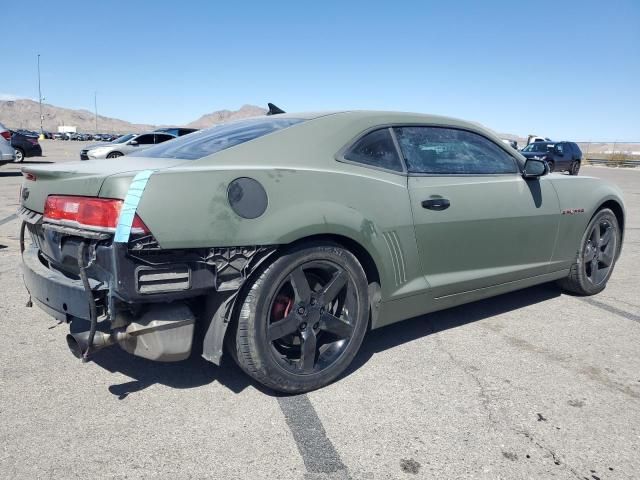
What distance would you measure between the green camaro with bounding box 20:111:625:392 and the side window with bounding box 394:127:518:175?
0.4 inches

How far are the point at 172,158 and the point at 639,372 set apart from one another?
297 centimetres

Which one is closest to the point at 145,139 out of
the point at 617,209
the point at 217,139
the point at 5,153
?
the point at 5,153

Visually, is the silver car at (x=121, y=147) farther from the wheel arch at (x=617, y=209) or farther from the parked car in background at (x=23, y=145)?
the wheel arch at (x=617, y=209)

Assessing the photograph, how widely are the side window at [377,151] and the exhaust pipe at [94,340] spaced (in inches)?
58.4

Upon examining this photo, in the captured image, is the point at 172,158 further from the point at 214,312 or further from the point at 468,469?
the point at 468,469

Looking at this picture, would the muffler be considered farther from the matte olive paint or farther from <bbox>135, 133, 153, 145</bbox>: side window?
<bbox>135, 133, 153, 145</bbox>: side window

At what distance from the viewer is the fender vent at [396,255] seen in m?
2.93

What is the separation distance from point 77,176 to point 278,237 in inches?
39.0

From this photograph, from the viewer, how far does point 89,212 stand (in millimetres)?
2316

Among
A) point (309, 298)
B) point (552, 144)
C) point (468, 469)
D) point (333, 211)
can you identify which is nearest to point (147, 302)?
point (309, 298)

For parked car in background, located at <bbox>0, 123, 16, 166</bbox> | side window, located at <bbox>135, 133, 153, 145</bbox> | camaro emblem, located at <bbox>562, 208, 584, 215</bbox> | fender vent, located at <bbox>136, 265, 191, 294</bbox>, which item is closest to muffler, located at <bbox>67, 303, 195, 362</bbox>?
fender vent, located at <bbox>136, 265, 191, 294</bbox>

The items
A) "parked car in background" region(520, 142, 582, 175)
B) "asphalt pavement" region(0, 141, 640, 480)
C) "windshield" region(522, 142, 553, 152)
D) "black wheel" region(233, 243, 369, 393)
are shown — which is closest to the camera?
"asphalt pavement" region(0, 141, 640, 480)

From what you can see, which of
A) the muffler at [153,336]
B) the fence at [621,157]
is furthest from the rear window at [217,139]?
the fence at [621,157]

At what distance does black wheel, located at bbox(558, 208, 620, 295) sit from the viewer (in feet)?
14.4
